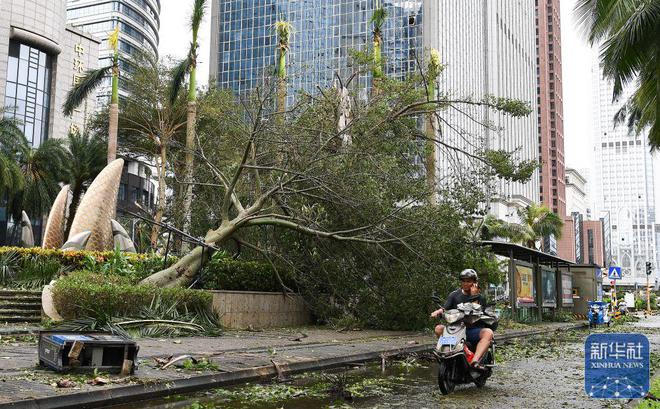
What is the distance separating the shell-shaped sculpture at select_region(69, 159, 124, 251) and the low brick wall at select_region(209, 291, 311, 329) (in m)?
10.3

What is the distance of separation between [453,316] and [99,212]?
21458mm

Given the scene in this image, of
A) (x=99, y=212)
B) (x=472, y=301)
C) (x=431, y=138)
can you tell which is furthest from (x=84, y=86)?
(x=472, y=301)

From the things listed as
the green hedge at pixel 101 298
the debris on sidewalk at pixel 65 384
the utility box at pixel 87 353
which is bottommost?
the debris on sidewalk at pixel 65 384

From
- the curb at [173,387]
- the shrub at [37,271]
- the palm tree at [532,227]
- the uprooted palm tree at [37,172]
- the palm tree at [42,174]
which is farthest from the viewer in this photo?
the palm tree at [532,227]

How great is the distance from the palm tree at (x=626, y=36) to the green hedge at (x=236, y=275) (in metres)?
10.8

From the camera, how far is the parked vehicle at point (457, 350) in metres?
8.39

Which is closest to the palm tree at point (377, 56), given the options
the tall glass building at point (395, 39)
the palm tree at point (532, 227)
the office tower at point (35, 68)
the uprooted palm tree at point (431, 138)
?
the uprooted palm tree at point (431, 138)

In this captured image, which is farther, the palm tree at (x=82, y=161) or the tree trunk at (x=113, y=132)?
the palm tree at (x=82, y=161)

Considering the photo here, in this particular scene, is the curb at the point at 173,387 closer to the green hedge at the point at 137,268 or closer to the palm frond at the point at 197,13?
the green hedge at the point at 137,268

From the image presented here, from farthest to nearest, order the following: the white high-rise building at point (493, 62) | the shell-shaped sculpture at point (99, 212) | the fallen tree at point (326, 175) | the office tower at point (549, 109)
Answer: the office tower at point (549, 109)
the white high-rise building at point (493, 62)
the shell-shaped sculpture at point (99, 212)
the fallen tree at point (326, 175)

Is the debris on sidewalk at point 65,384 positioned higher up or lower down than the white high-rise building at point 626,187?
lower down

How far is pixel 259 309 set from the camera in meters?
18.5

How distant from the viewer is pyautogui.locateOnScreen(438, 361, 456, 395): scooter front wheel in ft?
27.5
